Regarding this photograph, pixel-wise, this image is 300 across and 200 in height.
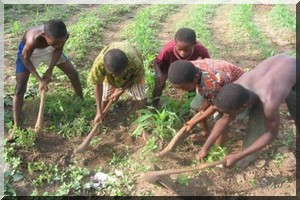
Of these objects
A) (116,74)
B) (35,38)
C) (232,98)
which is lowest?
(232,98)

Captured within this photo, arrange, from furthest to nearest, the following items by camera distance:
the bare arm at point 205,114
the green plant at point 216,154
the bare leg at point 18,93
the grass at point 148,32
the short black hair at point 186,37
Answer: the grass at point 148,32, the bare leg at point 18,93, the short black hair at point 186,37, the green plant at point 216,154, the bare arm at point 205,114

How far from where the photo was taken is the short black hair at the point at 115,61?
379cm

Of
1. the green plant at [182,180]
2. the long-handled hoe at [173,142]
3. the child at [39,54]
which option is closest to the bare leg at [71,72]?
the child at [39,54]

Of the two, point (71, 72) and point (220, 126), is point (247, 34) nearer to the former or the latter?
point (71, 72)

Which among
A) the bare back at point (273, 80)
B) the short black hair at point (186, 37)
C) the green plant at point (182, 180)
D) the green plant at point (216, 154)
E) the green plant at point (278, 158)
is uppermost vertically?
the short black hair at point (186, 37)

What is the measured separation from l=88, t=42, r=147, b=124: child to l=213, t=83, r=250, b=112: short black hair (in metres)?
1.01

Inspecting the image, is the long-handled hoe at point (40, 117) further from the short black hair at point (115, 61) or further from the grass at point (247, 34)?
the grass at point (247, 34)

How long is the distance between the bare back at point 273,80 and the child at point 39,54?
6.26 ft

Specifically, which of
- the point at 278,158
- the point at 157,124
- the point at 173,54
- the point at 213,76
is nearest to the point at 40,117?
the point at 157,124

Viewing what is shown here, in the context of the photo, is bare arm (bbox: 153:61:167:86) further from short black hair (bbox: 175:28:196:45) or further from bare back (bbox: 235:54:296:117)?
bare back (bbox: 235:54:296:117)

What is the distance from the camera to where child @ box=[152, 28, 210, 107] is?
4.27m

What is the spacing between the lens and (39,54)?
4.56 metres

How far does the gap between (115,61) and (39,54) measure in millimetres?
1216

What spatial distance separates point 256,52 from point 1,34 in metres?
4.55
